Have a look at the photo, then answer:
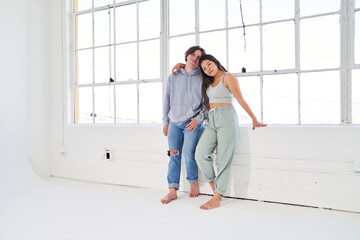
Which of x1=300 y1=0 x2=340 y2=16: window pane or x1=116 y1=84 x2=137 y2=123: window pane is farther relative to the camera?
x1=116 y1=84 x2=137 y2=123: window pane

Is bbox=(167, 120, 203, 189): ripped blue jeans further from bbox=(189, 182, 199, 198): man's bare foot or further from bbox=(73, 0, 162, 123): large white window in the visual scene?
bbox=(73, 0, 162, 123): large white window

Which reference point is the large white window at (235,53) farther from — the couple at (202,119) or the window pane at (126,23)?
the couple at (202,119)

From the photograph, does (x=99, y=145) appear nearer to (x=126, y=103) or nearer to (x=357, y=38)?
(x=126, y=103)

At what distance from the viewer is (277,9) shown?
241cm

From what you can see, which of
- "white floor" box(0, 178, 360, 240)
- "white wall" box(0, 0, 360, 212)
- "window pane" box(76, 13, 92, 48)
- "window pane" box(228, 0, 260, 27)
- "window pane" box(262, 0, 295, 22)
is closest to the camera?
"white floor" box(0, 178, 360, 240)

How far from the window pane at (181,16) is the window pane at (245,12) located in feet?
1.30

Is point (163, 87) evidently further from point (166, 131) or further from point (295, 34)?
point (295, 34)

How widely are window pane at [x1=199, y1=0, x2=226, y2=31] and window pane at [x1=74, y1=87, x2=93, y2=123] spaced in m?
1.65

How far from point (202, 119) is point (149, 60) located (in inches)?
41.3

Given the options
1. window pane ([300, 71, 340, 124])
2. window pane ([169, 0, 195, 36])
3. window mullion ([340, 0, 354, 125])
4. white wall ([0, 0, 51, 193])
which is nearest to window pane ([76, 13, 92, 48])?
white wall ([0, 0, 51, 193])

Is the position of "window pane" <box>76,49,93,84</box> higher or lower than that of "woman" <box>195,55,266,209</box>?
higher

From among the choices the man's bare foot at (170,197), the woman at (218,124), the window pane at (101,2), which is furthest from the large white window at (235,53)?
the man's bare foot at (170,197)

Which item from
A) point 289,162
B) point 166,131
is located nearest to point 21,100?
point 166,131

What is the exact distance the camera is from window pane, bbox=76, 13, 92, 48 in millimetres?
3383
